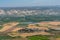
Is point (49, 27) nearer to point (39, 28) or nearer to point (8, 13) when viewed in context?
point (39, 28)

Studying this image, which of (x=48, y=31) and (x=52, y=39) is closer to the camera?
(x=52, y=39)

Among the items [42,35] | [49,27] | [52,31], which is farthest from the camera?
[49,27]

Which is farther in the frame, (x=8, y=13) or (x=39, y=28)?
(x=8, y=13)

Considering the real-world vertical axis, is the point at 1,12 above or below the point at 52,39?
above

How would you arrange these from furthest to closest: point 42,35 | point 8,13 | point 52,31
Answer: point 8,13 < point 52,31 < point 42,35

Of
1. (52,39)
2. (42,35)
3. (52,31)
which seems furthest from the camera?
(52,31)

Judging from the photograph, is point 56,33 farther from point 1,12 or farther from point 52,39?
point 1,12

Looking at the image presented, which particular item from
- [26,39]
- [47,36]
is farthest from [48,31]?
[26,39]

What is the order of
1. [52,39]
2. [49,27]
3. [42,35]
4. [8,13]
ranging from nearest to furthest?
1. [52,39]
2. [42,35]
3. [49,27]
4. [8,13]

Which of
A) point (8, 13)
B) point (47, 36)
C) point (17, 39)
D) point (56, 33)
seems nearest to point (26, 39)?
point (17, 39)
